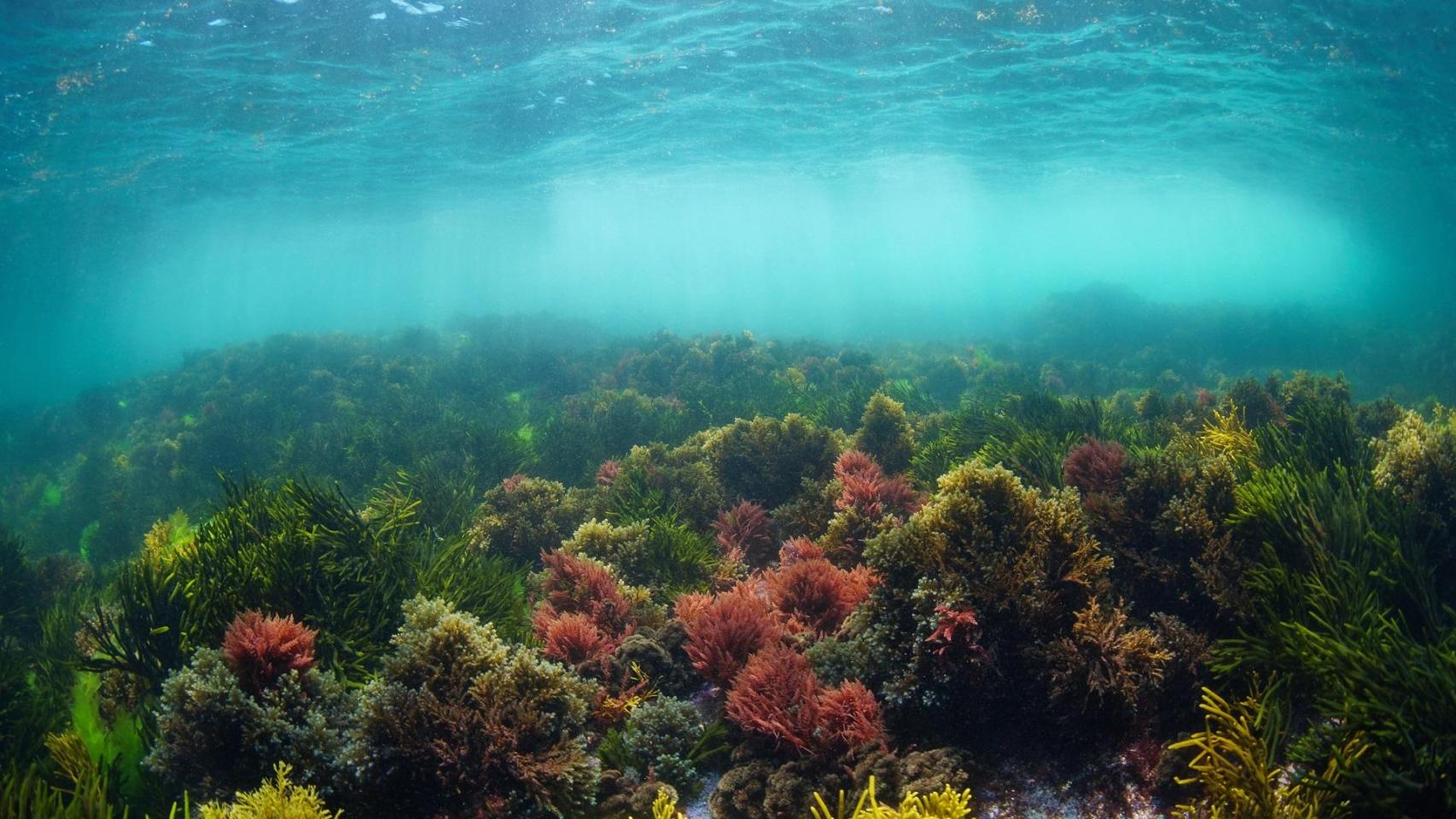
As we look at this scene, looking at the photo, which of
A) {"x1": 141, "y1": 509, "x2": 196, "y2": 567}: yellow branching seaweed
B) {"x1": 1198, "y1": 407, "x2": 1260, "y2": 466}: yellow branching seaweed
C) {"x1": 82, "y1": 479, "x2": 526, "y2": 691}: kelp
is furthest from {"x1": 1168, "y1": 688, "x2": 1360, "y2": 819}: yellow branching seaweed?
{"x1": 141, "y1": 509, "x2": 196, "y2": 567}: yellow branching seaweed

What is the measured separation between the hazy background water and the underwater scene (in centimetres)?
28

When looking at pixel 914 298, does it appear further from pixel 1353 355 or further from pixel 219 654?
pixel 219 654

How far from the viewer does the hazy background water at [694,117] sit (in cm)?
1747

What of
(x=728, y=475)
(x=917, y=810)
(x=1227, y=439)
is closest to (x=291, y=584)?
(x=917, y=810)

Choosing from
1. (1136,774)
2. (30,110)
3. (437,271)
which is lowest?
(437,271)

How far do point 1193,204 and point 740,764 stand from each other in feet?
258

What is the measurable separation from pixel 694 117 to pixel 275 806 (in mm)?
30137

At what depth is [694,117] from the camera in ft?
95.2

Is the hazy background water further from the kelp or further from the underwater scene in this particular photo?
the kelp

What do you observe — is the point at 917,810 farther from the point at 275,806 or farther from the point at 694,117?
the point at 694,117

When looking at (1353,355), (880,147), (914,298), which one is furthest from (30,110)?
(914,298)

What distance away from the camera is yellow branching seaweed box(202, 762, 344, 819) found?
2.92m

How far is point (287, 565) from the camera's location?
4883 mm

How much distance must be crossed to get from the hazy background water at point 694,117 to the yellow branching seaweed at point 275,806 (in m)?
18.4
